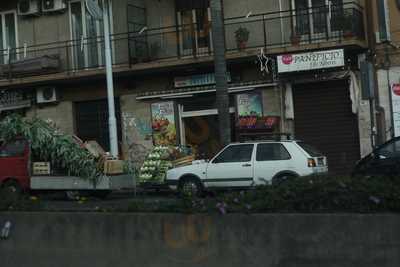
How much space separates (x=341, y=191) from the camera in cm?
543

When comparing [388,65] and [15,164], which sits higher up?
[388,65]

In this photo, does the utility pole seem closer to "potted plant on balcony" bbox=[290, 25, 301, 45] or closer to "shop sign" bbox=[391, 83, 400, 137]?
"potted plant on balcony" bbox=[290, 25, 301, 45]

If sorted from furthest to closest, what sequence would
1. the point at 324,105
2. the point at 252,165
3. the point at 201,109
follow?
the point at 201,109, the point at 324,105, the point at 252,165

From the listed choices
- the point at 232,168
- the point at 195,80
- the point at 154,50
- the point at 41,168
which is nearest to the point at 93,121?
the point at 154,50

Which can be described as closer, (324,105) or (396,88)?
(396,88)

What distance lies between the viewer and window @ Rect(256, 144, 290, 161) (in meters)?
16.2

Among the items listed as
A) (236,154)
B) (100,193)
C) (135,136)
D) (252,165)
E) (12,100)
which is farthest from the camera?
(12,100)

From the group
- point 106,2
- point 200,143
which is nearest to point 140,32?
point 106,2

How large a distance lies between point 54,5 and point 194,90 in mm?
6900

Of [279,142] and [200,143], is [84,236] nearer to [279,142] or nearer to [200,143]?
[279,142]

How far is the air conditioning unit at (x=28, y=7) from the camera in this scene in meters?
25.4

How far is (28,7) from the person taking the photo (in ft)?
83.7

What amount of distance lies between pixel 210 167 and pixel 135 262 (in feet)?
37.0

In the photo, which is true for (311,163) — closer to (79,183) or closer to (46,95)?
(79,183)
